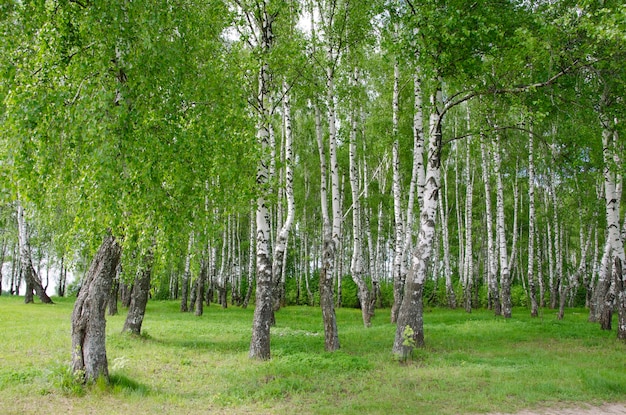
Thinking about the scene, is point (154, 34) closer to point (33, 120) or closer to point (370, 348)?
point (33, 120)

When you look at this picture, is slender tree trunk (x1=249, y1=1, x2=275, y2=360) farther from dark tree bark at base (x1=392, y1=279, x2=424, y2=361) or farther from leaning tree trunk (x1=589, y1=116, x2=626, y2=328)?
leaning tree trunk (x1=589, y1=116, x2=626, y2=328)

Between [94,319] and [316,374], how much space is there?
4587mm

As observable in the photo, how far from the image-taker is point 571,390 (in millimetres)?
8758

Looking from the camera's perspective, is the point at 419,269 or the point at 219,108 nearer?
the point at 219,108

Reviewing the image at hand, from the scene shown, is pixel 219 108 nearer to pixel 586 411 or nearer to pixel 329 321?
pixel 329 321

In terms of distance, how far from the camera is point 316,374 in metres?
9.97

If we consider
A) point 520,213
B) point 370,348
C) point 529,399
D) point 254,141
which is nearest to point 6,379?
point 254,141

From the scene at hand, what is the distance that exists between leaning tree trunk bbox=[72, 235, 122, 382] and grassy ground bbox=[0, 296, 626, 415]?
1.00ft

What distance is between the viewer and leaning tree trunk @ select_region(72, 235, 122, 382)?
8.45m

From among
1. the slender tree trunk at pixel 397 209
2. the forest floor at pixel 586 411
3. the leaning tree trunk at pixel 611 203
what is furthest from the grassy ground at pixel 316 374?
the slender tree trunk at pixel 397 209

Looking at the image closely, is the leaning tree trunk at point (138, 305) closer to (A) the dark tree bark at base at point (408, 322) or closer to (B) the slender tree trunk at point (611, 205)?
(A) the dark tree bark at base at point (408, 322)

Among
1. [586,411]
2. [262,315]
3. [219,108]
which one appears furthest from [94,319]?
[586,411]

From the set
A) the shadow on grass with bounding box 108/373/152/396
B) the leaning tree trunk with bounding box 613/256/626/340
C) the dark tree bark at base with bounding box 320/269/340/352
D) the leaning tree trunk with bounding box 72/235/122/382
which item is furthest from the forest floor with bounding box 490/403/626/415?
the leaning tree trunk with bounding box 613/256/626/340

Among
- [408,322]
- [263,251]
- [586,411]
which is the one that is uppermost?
[263,251]
